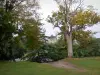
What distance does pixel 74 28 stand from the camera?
28.8m

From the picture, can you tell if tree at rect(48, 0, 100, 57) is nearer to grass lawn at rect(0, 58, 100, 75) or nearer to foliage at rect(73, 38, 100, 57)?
foliage at rect(73, 38, 100, 57)

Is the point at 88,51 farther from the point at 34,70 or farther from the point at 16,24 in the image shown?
the point at 34,70

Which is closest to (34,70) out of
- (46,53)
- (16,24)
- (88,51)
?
(16,24)

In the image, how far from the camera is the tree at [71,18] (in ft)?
91.2

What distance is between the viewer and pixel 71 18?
28078mm

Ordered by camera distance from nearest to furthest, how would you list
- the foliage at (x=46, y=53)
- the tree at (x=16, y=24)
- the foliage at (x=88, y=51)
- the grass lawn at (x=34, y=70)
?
the grass lawn at (x=34, y=70), the tree at (x=16, y=24), the foliage at (x=46, y=53), the foliage at (x=88, y=51)

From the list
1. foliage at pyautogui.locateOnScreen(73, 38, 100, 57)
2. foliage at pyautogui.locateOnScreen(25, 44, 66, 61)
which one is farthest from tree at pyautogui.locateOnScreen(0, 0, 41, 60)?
foliage at pyautogui.locateOnScreen(73, 38, 100, 57)

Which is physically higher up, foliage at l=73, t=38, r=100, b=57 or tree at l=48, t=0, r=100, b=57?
tree at l=48, t=0, r=100, b=57

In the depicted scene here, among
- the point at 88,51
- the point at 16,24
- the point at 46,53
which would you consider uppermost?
the point at 16,24

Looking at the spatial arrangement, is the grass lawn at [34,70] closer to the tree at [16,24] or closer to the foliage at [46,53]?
the tree at [16,24]

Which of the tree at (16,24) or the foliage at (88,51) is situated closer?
the tree at (16,24)

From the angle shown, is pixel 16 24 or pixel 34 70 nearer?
pixel 34 70

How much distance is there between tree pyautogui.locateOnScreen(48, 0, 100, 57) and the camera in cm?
2781

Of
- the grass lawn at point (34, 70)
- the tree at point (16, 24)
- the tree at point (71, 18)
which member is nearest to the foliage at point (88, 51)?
the tree at point (71, 18)
